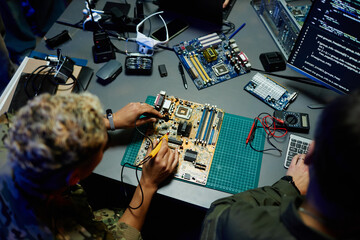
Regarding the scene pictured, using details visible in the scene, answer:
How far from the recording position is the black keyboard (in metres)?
1.52

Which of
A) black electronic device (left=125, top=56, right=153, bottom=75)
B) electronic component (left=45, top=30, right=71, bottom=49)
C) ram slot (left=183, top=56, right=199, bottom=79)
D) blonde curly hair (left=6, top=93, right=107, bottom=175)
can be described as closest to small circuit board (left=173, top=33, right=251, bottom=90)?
ram slot (left=183, top=56, right=199, bottom=79)

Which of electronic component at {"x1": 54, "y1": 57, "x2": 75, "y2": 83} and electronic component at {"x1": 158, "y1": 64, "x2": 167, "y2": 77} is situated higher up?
electronic component at {"x1": 54, "y1": 57, "x2": 75, "y2": 83}

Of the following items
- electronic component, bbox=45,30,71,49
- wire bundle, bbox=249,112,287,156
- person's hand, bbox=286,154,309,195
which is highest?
electronic component, bbox=45,30,71,49

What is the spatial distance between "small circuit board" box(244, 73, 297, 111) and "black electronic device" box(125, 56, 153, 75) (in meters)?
0.67

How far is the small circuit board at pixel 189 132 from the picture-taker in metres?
1.48

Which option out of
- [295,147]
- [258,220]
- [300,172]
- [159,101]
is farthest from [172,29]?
[258,220]

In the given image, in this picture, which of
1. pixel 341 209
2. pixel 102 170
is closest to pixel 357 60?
pixel 341 209

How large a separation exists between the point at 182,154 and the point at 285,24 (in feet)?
3.73

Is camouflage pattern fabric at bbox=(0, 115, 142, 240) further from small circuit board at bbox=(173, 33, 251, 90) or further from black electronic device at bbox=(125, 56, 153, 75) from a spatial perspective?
small circuit board at bbox=(173, 33, 251, 90)

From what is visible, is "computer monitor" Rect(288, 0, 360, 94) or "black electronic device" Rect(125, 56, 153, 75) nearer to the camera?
"computer monitor" Rect(288, 0, 360, 94)

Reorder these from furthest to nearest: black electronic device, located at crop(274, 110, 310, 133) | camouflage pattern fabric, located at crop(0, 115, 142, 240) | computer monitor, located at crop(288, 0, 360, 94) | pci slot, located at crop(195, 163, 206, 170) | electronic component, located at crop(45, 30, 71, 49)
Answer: electronic component, located at crop(45, 30, 71, 49)
black electronic device, located at crop(274, 110, 310, 133)
pci slot, located at crop(195, 163, 206, 170)
computer monitor, located at crop(288, 0, 360, 94)
camouflage pattern fabric, located at crop(0, 115, 142, 240)

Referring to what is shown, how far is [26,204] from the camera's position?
3.38 ft

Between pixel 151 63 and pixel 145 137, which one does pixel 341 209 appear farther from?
pixel 151 63

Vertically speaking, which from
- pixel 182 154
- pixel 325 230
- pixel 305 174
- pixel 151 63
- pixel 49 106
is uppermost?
pixel 49 106
